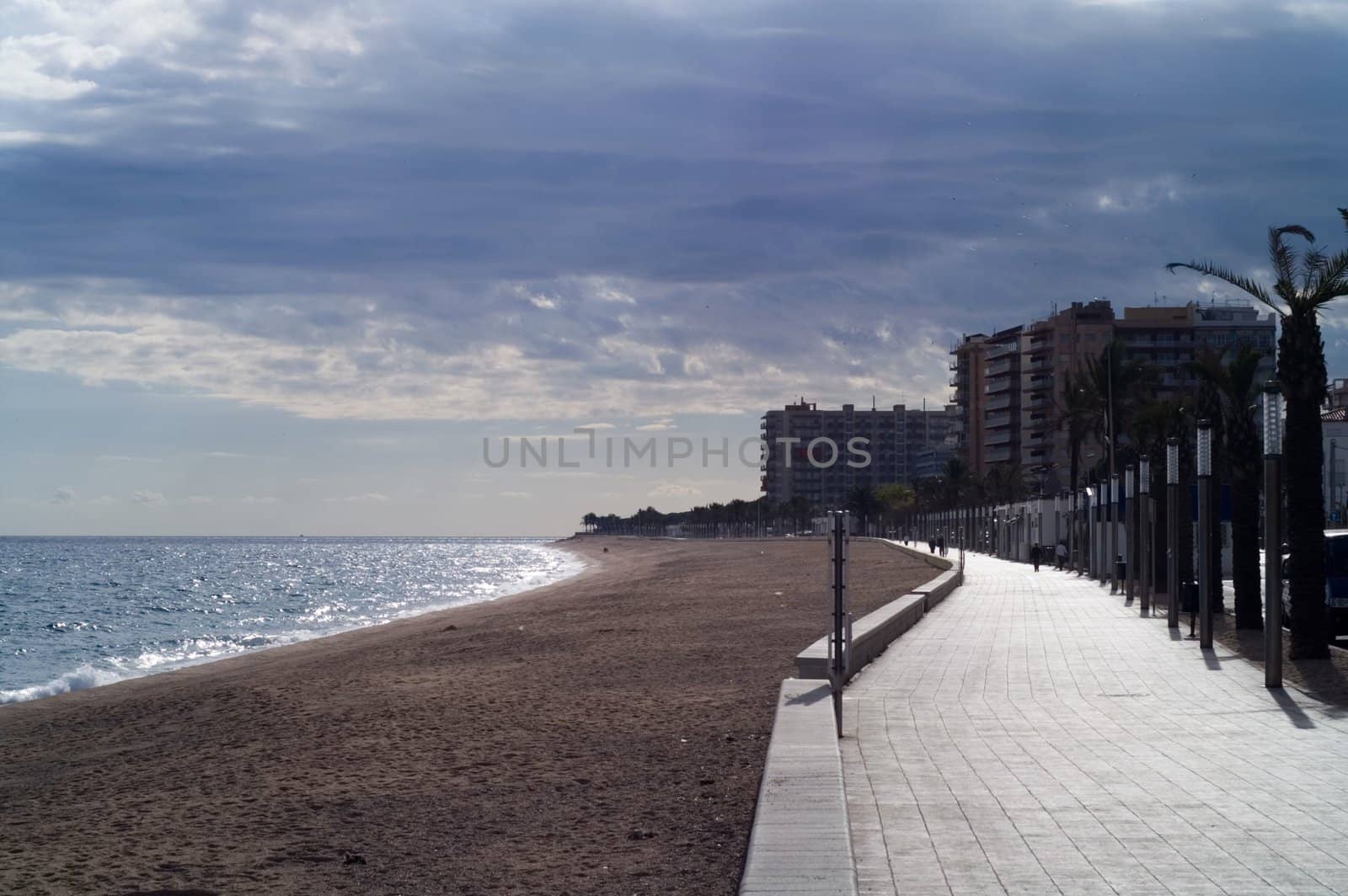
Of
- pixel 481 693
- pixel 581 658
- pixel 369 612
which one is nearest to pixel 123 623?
pixel 369 612

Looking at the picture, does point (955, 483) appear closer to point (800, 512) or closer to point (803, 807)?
point (800, 512)

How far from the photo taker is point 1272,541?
12609 mm

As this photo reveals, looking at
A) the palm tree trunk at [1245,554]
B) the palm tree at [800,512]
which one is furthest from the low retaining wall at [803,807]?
the palm tree at [800,512]

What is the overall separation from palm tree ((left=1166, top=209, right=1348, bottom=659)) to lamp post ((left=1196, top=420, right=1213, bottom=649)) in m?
0.92

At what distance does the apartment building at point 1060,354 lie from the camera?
4515 inches

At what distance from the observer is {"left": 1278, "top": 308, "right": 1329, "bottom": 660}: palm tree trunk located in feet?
50.8

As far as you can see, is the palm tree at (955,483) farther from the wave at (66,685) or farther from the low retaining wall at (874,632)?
the wave at (66,685)

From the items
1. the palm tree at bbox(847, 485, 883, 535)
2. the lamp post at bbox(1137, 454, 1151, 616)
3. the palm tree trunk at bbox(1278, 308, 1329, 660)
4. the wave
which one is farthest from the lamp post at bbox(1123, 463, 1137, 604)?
the palm tree at bbox(847, 485, 883, 535)

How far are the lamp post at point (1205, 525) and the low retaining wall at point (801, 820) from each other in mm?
8625

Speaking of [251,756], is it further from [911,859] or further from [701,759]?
[911,859]

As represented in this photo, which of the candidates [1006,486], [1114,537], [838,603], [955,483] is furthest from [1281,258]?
[955,483]

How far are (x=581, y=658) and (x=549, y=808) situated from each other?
10722 millimetres

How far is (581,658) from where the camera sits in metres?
19.3

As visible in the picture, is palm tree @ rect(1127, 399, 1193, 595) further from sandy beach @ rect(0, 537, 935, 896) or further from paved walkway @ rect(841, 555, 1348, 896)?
paved walkway @ rect(841, 555, 1348, 896)
